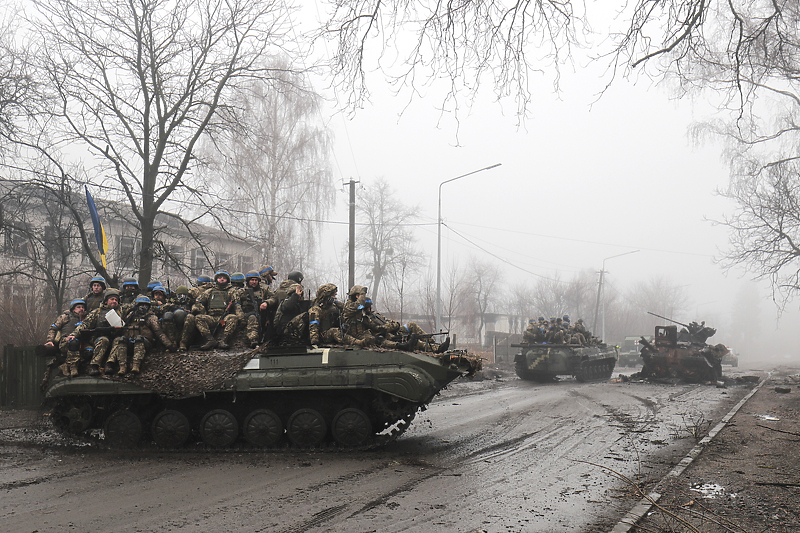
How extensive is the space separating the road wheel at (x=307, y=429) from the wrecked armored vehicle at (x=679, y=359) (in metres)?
16.9

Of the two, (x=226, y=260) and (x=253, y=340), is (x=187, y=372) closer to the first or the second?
(x=253, y=340)

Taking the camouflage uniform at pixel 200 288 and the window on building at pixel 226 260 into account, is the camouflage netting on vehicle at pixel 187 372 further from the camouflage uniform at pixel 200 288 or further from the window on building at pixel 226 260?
the window on building at pixel 226 260

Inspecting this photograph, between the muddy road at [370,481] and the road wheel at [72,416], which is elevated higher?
the road wheel at [72,416]

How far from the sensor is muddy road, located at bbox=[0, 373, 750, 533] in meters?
5.81

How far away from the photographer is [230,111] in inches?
653

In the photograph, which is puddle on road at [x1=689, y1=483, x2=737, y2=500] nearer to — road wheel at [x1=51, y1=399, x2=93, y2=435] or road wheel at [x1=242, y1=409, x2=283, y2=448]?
road wheel at [x1=242, y1=409, x2=283, y2=448]

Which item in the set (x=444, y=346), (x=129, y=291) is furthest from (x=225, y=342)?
(x=444, y=346)

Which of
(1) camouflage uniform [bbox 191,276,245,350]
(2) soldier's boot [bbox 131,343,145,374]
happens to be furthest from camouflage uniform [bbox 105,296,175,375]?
(1) camouflage uniform [bbox 191,276,245,350]

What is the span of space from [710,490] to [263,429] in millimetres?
5775

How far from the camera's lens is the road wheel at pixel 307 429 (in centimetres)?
931

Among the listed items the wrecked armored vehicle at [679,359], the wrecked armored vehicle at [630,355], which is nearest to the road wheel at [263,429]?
the wrecked armored vehicle at [679,359]

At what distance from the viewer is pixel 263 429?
30.8 feet

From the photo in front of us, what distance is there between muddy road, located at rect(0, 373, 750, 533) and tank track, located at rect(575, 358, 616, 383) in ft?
35.1

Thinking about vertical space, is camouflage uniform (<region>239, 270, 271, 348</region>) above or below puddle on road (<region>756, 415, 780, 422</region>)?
above
